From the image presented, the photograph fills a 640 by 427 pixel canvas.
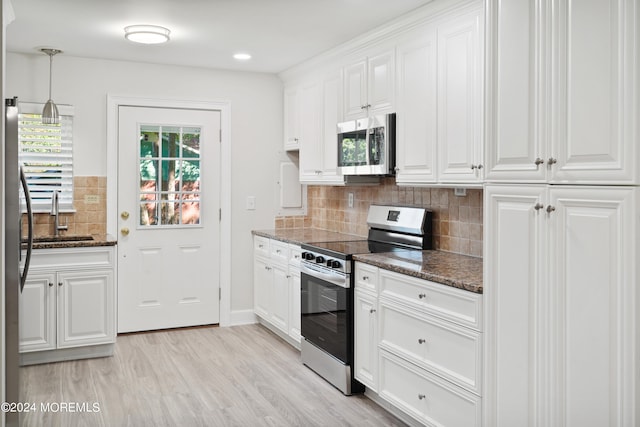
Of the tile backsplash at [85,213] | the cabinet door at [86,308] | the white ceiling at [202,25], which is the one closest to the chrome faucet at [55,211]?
the tile backsplash at [85,213]

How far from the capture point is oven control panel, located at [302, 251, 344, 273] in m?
3.53

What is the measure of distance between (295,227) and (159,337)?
1.61 m

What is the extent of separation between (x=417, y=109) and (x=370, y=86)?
0.60 m

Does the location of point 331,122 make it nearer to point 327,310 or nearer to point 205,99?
point 205,99

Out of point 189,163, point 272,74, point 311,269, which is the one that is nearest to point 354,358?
point 311,269

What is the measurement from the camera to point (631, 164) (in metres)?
1.78

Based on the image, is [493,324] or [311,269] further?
[311,269]

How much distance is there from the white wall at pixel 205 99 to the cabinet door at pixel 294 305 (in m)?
1.02

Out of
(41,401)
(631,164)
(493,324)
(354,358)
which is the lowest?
(41,401)

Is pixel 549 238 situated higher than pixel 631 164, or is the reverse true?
pixel 631 164

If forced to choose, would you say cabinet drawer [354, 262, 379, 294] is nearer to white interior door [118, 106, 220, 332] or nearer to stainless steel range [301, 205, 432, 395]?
stainless steel range [301, 205, 432, 395]

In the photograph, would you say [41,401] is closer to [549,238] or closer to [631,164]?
[549,238]

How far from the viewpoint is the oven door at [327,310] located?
3.55m

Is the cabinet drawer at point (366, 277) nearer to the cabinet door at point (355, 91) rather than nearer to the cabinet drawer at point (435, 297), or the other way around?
the cabinet drawer at point (435, 297)
